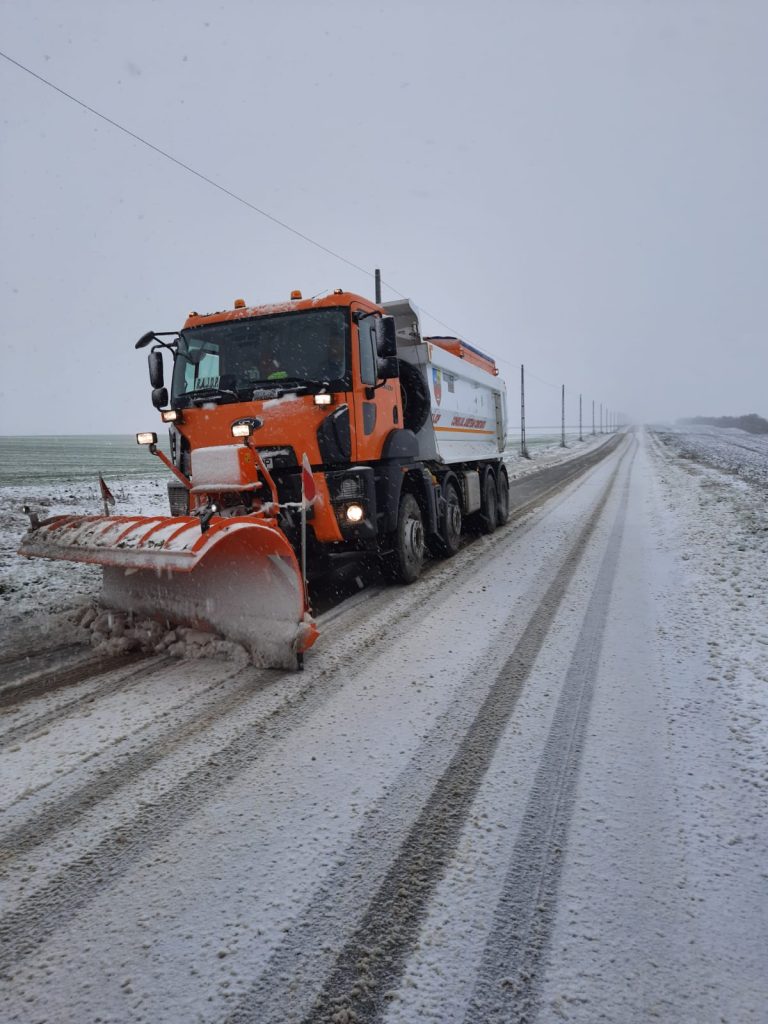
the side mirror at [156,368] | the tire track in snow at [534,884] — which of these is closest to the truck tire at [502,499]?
the side mirror at [156,368]

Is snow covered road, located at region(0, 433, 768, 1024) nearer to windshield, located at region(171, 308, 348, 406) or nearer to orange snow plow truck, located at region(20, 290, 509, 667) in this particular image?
orange snow plow truck, located at region(20, 290, 509, 667)

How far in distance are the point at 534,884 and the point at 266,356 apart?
182 inches

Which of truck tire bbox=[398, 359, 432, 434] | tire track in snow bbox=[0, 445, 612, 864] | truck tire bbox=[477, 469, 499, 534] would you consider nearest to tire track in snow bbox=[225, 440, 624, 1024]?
tire track in snow bbox=[0, 445, 612, 864]

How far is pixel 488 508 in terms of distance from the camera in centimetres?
998

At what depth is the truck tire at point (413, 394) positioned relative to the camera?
23.6 ft

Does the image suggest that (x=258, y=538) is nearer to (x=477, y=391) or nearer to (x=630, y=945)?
(x=630, y=945)

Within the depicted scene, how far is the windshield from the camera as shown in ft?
17.8

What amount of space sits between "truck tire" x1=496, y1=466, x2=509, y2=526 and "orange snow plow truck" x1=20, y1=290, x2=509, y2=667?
3.71 m

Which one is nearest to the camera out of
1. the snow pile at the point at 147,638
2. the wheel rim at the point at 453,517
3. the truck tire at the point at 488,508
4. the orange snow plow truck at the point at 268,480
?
the orange snow plow truck at the point at 268,480

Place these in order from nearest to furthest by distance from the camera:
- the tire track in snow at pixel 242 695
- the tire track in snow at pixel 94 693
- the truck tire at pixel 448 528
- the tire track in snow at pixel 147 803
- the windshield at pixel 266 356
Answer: the tire track in snow at pixel 147 803, the tire track in snow at pixel 242 695, the tire track in snow at pixel 94 693, the windshield at pixel 266 356, the truck tire at pixel 448 528

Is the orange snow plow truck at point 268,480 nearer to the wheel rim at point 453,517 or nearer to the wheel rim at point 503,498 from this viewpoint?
the wheel rim at point 453,517

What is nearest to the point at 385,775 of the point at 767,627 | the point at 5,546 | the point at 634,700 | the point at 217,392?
the point at 634,700

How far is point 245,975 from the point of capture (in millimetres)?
1740

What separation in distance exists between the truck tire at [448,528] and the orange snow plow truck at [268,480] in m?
0.60
